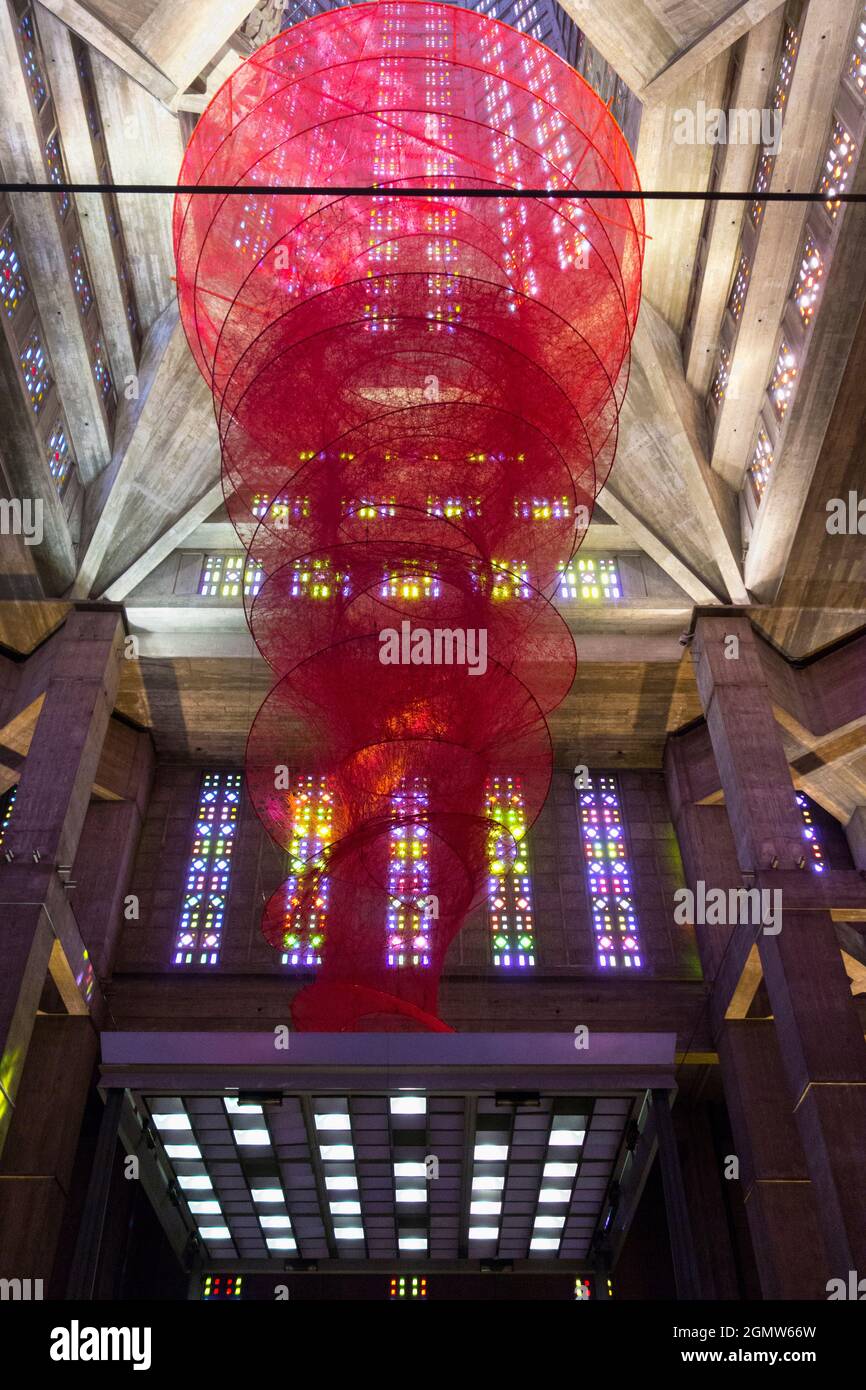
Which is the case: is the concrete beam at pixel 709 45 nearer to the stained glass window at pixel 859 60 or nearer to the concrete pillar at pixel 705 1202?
the stained glass window at pixel 859 60

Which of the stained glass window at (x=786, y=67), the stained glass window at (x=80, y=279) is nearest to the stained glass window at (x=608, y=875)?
the stained glass window at (x=786, y=67)

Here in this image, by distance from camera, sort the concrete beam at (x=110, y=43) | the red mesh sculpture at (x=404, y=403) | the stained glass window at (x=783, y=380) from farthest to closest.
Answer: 1. the stained glass window at (x=783, y=380)
2. the concrete beam at (x=110, y=43)
3. the red mesh sculpture at (x=404, y=403)

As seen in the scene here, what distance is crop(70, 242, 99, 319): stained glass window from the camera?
59.1ft

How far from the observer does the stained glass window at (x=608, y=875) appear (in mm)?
20188

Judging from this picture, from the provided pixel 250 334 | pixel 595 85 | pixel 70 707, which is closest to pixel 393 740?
pixel 250 334

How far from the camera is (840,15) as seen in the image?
13641mm

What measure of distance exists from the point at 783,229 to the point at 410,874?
1171 centimetres

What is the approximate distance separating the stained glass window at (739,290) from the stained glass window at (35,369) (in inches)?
468

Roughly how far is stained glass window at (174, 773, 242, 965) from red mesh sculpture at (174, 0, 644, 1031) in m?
9.52

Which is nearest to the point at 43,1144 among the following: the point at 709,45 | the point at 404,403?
the point at 404,403

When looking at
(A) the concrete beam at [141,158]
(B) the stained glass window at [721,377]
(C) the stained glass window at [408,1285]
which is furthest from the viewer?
(C) the stained glass window at [408,1285]

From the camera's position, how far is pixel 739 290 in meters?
18.0

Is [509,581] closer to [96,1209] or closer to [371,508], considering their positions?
[371,508]
